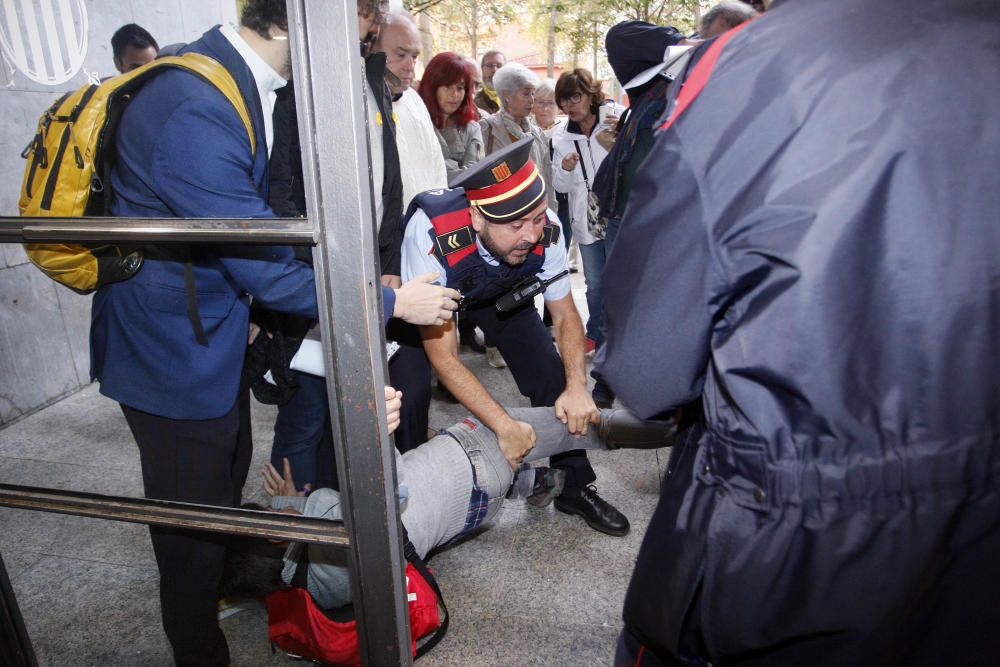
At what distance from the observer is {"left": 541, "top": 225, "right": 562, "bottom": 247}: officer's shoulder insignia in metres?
2.31

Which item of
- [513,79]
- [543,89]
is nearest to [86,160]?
[513,79]

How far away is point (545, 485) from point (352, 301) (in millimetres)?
1717

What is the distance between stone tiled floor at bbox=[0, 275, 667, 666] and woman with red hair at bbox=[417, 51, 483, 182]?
6.54 ft

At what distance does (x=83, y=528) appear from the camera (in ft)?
7.93

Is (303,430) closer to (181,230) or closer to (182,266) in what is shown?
(182,266)

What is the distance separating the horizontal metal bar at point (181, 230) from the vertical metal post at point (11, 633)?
843mm

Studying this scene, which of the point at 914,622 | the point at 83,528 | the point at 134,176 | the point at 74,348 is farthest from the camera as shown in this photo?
the point at 74,348

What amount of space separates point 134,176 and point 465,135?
9.28ft

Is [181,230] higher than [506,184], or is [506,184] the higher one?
[181,230]

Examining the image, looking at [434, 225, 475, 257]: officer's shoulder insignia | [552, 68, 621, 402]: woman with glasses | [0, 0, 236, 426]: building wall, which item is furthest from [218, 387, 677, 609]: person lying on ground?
[552, 68, 621, 402]: woman with glasses

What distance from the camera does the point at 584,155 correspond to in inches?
144

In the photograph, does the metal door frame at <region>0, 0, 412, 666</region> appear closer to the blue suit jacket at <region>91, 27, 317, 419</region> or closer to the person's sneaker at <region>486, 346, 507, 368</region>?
the blue suit jacket at <region>91, 27, 317, 419</region>

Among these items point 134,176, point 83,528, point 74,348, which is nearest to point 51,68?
point 134,176

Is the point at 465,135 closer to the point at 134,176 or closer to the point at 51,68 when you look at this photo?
the point at 51,68
